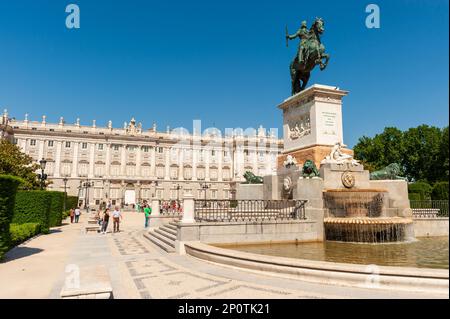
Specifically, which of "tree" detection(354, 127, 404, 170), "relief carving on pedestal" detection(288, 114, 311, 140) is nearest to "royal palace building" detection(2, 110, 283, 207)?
"tree" detection(354, 127, 404, 170)

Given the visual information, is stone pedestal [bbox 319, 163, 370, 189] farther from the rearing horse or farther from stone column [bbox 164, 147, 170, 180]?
stone column [bbox 164, 147, 170, 180]

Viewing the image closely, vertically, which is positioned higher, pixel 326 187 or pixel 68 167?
pixel 68 167

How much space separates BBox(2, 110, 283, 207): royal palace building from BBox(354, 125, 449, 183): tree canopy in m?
32.8

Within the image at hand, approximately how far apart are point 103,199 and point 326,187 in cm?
7441

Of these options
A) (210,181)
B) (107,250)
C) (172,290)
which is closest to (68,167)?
(210,181)

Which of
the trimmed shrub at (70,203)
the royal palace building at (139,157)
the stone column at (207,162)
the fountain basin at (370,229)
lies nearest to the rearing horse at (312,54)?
the fountain basin at (370,229)

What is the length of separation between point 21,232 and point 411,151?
5323 cm

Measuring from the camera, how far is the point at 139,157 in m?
83.0

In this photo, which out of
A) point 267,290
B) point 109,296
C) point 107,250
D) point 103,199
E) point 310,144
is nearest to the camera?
point 109,296

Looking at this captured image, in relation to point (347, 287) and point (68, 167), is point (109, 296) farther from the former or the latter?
point (68, 167)

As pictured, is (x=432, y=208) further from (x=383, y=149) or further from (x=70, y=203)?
(x=70, y=203)

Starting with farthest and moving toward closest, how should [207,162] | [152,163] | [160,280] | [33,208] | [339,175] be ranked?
[207,162] → [152,163] → [33,208] → [339,175] → [160,280]

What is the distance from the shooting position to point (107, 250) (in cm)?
1138

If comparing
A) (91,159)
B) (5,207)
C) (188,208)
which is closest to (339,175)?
(188,208)
